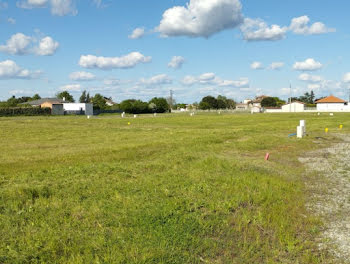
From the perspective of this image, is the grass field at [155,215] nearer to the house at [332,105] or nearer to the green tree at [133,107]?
the green tree at [133,107]

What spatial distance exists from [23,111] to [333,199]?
275 feet

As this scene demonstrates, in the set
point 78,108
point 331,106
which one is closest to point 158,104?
point 78,108

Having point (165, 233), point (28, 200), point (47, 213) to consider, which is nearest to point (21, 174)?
point (28, 200)

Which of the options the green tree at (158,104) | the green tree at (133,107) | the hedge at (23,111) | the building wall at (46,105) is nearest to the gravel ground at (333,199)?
the hedge at (23,111)

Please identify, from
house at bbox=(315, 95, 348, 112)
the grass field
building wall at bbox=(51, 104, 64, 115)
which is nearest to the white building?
building wall at bbox=(51, 104, 64, 115)

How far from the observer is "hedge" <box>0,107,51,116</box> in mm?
77925

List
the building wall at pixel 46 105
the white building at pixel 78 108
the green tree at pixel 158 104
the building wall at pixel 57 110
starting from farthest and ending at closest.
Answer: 1. the green tree at pixel 158 104
2. the building wall at pixel 46 105
3. the white building at pixel 78 108
4. the building wall at pixel 57 110

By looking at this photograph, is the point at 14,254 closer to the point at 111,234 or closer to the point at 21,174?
the point at 111,234

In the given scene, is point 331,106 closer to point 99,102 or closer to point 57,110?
point 99,102

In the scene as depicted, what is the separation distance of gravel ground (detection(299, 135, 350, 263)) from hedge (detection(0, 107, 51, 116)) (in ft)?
254

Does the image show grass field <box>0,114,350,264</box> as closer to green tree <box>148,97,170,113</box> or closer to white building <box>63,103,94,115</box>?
white building <box>63,103,94,115</box>

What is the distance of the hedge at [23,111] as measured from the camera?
77925mm

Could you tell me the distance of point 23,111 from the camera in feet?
266

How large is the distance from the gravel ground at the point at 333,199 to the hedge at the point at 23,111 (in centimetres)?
7755
